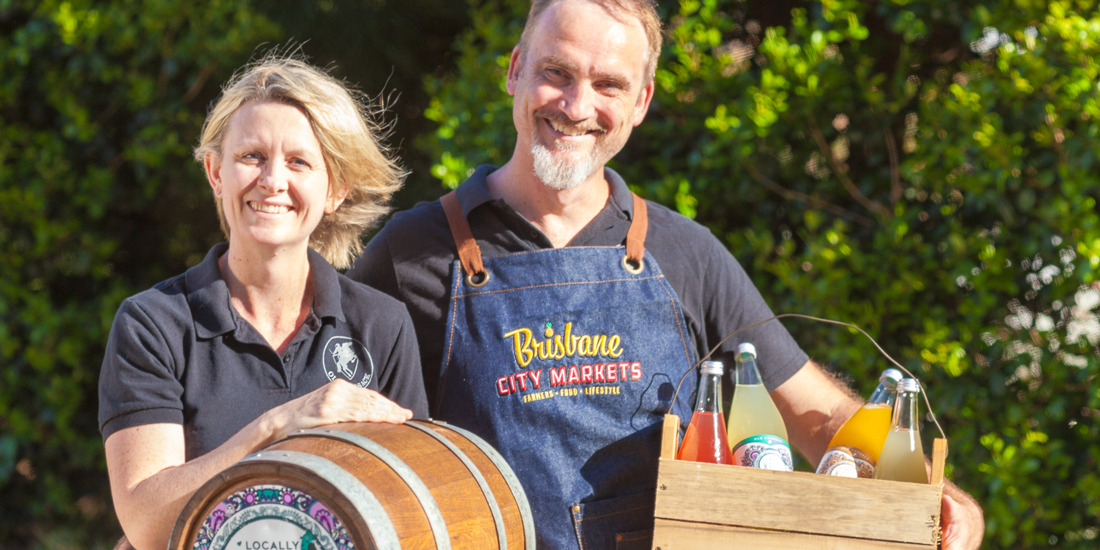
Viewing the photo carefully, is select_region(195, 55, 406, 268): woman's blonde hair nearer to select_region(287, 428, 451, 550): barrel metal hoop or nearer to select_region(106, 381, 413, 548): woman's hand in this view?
select_region(106, 381, 413, 548): woman's hand

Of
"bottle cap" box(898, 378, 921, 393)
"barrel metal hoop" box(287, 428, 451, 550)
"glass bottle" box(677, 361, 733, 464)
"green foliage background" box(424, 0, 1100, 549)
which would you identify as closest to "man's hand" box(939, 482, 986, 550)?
"bottle cap" box(898, 378, 921, 393)

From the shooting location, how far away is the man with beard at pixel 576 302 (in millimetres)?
2119

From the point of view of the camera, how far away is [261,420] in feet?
5.31

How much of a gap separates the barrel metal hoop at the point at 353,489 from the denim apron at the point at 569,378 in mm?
732

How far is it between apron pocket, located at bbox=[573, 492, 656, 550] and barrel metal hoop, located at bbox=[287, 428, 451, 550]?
2.21 feet

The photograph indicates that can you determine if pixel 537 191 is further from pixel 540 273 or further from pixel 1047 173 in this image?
pixel 1047 173

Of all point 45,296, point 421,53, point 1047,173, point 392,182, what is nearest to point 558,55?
point 392,182

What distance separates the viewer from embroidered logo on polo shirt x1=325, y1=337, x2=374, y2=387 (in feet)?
6.24

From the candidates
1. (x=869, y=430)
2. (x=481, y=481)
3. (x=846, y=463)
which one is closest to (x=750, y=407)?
(x=869, y=430)

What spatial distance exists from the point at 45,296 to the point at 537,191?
2.97 metres

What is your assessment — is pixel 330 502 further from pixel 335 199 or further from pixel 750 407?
pixel 750 407

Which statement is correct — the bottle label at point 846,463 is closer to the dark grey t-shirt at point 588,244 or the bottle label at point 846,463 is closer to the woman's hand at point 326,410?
the dark grey t-shirt at point 588,244

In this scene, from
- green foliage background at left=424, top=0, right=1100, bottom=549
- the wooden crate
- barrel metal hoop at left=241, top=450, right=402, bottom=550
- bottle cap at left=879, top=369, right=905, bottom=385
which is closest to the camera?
barrel metal hoop at left=241, top=450, right=402, bottom=550

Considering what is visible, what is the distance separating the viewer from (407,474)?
1.49 m
